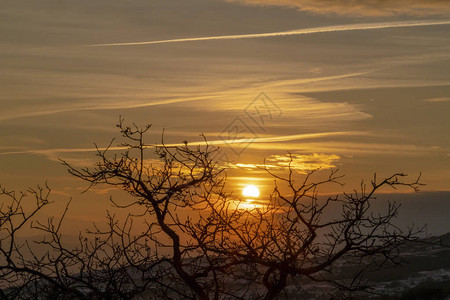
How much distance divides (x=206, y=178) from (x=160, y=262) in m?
1.40

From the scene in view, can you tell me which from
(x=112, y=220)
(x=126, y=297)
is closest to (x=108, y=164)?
(x=112, y=220)

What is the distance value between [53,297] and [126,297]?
3.37ft

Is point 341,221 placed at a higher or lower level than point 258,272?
higher

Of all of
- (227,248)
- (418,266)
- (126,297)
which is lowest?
(126,297)

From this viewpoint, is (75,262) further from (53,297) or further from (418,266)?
(418,266)

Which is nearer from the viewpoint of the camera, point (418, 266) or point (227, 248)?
point (227, 248)

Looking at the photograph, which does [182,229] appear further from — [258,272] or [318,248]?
[318,248]

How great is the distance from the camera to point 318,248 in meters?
8.46

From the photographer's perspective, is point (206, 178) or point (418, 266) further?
point (418, 266)

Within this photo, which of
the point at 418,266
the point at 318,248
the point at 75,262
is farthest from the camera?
the point at 418,266

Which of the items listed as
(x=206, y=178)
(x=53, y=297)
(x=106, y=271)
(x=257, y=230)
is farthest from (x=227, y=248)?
(x=53, y=297)

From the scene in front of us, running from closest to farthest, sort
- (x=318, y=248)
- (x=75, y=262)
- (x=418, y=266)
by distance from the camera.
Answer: (x=318, y=248) → (x=75, y=262) → (x=418, y=266)

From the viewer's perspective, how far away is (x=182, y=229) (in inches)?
342

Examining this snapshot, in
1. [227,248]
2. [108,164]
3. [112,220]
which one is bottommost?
[227,248]
